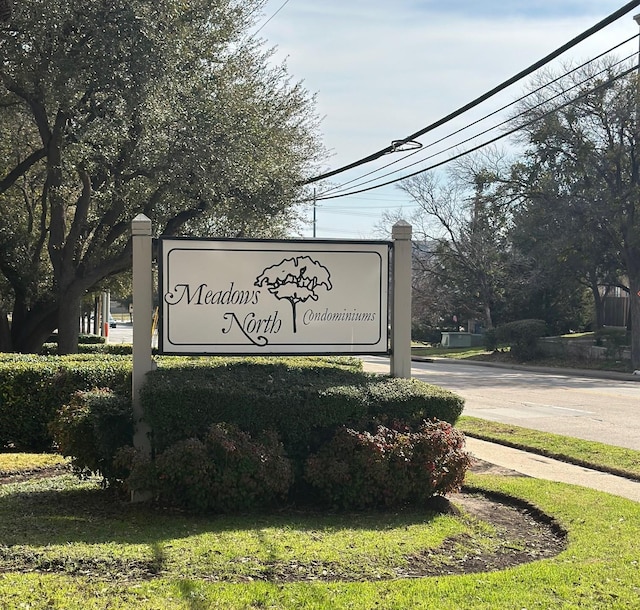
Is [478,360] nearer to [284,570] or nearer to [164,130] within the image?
[164,130]

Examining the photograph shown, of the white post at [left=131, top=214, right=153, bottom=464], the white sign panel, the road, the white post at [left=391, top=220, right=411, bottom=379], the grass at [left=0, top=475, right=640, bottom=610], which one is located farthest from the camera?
the road

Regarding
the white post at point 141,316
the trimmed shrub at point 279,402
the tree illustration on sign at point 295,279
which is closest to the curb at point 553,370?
the tree illustration on sign at point 295,279

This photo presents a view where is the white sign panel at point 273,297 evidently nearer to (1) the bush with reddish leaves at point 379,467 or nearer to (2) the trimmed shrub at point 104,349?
(1) the bush with reddish leaves at point 379,467

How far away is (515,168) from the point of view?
34.6m

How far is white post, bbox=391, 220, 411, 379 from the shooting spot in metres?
7.93

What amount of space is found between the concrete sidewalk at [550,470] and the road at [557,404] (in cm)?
178

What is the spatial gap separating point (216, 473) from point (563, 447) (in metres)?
6.14

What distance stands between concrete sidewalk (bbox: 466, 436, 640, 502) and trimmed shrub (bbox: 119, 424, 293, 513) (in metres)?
3.64

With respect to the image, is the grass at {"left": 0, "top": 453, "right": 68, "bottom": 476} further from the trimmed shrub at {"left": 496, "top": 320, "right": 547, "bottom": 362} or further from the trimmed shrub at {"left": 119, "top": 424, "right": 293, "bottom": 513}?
the trimmed shrub at {"left": 496, "top": 320, "right": 547, "bottom": 362}

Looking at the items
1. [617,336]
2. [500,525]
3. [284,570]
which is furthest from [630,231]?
[284,570]

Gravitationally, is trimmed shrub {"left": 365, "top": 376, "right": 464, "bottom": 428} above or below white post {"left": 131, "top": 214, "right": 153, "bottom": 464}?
below

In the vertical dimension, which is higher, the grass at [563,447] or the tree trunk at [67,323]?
the tree trunk at [67,323]

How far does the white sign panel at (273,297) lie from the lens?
755 centimetres

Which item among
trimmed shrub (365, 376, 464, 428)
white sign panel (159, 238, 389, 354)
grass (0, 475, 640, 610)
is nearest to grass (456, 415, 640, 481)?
grass (0, 475, 640, 610)
